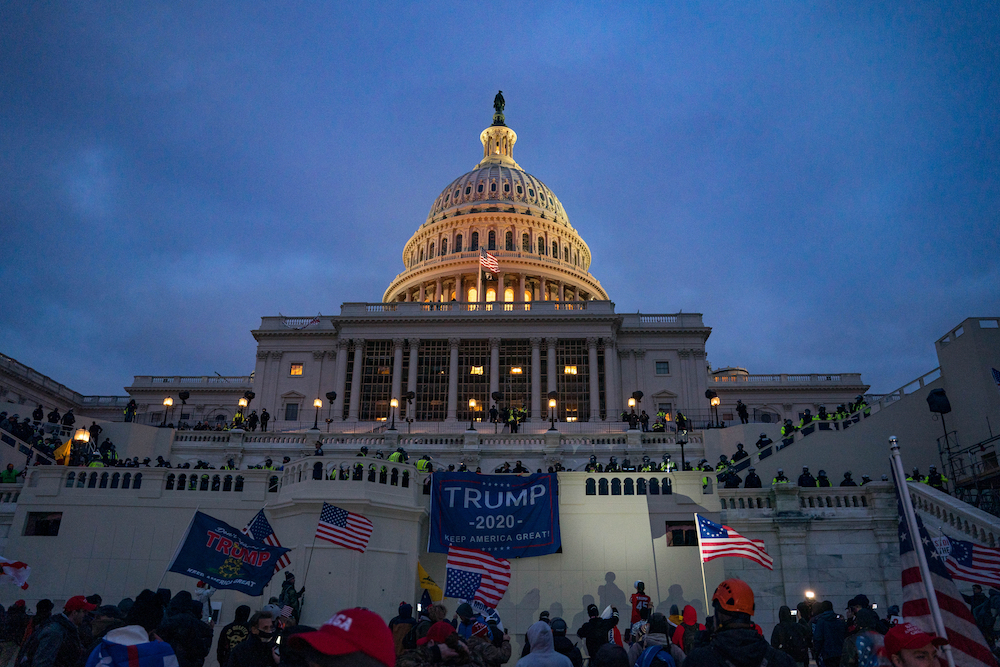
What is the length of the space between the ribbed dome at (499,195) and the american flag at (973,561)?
85.9m

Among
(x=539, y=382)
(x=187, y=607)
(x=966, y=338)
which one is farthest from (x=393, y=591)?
(x=539, y=382)

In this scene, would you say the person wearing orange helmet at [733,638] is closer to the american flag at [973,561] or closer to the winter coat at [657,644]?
the winter coat at [657,644]

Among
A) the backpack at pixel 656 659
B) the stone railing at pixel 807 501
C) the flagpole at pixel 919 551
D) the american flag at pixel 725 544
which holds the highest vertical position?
the stone railing at pixel 807 501

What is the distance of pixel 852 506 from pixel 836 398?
187ft

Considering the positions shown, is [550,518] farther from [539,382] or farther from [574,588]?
[539,382]

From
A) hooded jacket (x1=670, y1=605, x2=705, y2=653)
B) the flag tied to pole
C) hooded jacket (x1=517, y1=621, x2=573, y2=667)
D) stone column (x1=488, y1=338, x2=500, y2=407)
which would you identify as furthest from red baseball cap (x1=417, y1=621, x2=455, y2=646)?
stone column (x1=488, y1=338, x2=500, y2=407)

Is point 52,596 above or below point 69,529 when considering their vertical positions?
below

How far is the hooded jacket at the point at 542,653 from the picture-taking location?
7.54 m

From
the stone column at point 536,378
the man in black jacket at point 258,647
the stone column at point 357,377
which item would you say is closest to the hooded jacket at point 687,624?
the man in black jacket at point 258,647

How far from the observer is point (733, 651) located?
569 centimetres

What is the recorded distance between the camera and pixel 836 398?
74.2 metres

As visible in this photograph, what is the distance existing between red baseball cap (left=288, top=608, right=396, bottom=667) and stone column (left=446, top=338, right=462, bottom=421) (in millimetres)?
57278

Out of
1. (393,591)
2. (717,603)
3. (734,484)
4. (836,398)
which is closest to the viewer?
(717,603)

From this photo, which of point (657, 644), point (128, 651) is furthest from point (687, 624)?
point (128, 651)
